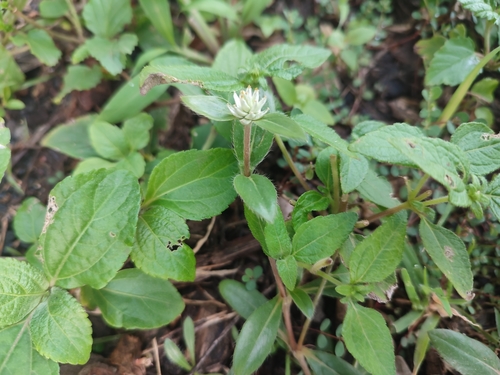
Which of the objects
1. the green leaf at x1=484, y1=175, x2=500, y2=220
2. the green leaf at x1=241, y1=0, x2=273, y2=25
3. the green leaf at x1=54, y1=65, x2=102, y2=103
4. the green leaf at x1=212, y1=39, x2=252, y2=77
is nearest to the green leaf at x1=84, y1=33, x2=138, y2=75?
the green leaf at x1=54, y1=65, x2=102, y2=103

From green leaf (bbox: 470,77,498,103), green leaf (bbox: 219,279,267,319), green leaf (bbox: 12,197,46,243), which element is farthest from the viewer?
green leaf (bbox: 470,77,498,103)

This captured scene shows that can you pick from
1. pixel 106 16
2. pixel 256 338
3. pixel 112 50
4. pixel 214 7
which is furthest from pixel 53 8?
pixel 256 338

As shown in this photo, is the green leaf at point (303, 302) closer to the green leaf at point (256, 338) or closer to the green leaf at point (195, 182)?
the green leaf at point (256, 338)

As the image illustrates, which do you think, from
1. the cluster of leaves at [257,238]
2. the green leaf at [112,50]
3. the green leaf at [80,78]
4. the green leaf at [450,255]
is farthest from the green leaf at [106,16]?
the green leaf at [450,255]

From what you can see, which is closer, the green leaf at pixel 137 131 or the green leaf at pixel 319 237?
the green leaf at pixel 319 237

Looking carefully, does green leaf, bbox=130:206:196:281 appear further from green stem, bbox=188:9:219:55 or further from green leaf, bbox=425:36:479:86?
green leaf, bbox=425:36:479:86

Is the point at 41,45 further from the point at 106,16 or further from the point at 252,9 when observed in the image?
the point at 252,9

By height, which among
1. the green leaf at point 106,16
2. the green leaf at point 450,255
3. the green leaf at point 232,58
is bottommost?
the green leaf at point 450,255

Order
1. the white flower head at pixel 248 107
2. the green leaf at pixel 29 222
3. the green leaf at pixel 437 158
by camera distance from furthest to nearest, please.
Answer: the green leaf at pixel 29 222
the white flower head at pixel 248 107
the green leaf at pixel 437 158
